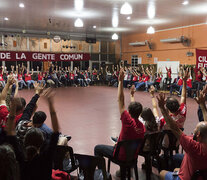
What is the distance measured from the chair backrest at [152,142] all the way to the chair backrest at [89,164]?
81cm

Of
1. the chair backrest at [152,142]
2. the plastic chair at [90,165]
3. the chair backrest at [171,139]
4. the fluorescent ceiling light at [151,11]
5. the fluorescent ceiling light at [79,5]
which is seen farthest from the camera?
the fluorescent ceiling light at [151,11]

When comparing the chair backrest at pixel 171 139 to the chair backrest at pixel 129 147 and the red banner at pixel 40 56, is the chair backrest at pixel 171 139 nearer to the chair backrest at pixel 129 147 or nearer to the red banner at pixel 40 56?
the chair backrest at pixel 129 147

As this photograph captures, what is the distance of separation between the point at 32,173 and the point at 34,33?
16.0m

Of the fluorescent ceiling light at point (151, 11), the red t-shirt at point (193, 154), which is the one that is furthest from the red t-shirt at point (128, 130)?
the fluorescent ceiling light at point (151, 11)

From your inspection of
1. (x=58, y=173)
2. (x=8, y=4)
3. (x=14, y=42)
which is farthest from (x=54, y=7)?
(x=58, y=173)

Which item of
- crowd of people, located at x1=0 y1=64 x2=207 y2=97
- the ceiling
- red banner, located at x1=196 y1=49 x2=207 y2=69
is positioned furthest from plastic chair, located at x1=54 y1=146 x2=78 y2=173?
crowd of people, located at x1=0 y1=64 x2=207 y2=97

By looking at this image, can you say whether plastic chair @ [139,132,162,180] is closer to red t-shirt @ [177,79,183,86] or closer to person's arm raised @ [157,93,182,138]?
person's arm raised @ [157,93,182,138]

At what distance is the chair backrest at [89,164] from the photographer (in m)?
2.28

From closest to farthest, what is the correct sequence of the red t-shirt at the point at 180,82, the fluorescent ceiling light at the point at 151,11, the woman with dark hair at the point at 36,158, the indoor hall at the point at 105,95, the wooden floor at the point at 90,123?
the woman with dark hair at the point at 36,158 → the indoor hall at the point at 105,95 → the wooden floor at the point at 90,123 → the fluorescent ceiling light at the point at 151,11 → the red t-shirt at the point at 180,82

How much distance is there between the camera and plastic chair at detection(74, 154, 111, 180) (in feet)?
7.47

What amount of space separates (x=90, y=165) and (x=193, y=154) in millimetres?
1000

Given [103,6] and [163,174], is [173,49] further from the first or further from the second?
[163,174]

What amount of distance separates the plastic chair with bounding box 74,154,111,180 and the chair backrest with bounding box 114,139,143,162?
0.38m

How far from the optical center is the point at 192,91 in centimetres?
1143
